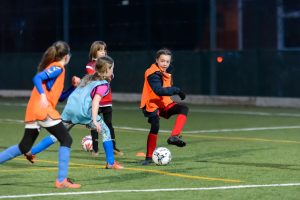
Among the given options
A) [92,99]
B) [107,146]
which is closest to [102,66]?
[92,99]

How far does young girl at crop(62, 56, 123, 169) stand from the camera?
42.8 ft

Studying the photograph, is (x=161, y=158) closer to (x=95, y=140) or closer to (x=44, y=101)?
(x=95, y=140)

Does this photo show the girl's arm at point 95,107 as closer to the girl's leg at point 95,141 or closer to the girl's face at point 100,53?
the girl's face at point 100,53

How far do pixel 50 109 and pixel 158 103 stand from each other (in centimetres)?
328

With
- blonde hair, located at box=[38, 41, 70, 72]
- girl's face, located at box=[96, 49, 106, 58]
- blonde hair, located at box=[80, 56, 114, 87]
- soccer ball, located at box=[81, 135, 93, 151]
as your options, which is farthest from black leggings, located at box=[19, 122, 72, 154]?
soccer ball, located at box=[81, 135, 93, 151]

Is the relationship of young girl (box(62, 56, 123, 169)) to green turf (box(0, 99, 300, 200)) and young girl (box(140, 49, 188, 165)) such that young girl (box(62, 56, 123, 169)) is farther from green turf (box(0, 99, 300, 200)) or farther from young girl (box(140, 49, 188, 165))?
young girl (box(140, 49, 188, 165))

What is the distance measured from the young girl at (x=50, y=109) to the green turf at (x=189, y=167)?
39 cm

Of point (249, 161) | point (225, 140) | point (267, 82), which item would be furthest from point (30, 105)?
point (267, 82)

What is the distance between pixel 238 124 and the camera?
74.4ft

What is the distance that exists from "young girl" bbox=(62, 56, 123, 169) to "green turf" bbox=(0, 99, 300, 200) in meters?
0.49

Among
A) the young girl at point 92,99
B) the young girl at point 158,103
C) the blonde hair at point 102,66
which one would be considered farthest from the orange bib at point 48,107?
the young girl at point 158,103

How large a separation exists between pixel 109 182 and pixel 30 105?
4.70 ft

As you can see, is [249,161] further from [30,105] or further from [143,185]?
[30,105]

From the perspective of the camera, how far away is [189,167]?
45.3ft
